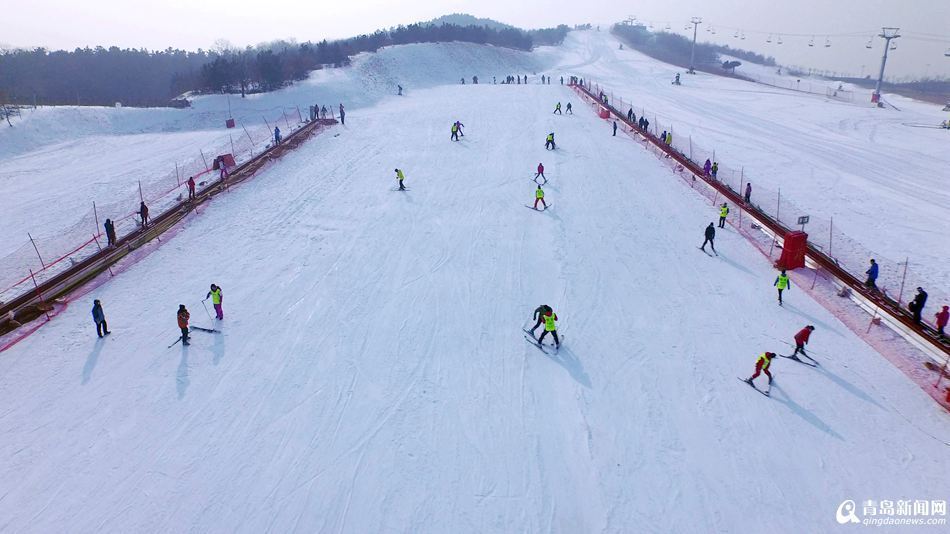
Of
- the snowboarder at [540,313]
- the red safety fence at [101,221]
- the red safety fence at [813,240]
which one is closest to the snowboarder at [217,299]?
the red safety fence at [101,221]

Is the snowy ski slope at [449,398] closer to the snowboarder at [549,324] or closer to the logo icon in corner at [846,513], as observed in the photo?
the logo icon in corner at [846,513]

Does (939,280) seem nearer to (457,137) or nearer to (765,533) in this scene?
(765,533)

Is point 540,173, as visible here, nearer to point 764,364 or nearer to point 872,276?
point 872,276

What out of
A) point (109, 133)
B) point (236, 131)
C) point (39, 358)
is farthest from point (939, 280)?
point (109, 133)

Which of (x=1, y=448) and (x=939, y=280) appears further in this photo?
(x=939, y=280)

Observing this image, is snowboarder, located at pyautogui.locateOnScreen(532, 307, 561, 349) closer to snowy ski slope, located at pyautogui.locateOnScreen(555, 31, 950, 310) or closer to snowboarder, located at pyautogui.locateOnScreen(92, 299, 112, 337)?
snowboarder, located at pyautogui.locateOnScreen(92, 299, 112, 337)

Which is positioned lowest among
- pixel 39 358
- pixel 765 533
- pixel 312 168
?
pixel 765 533
